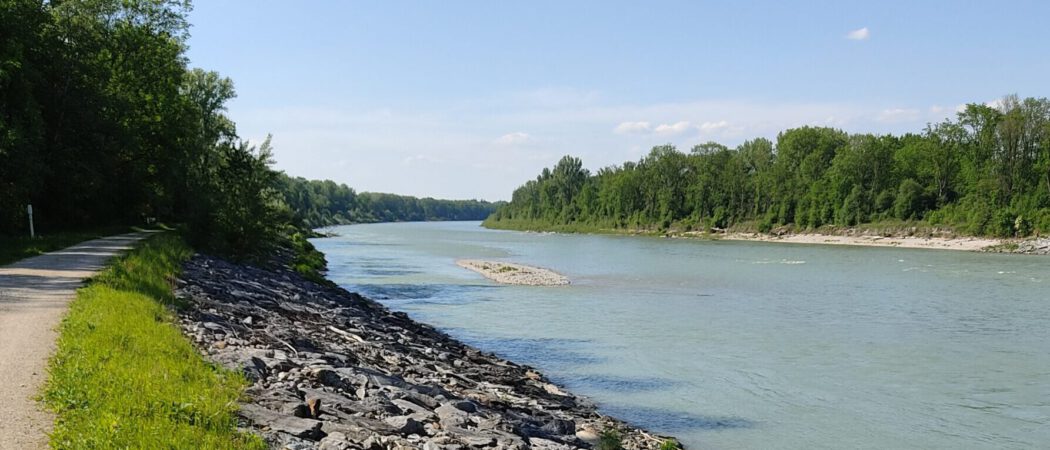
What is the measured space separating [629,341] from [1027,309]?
1899 cm

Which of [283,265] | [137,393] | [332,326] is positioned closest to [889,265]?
[283,265]

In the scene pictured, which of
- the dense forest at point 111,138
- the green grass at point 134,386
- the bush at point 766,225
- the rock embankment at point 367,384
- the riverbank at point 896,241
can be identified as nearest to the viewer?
the green grass at point 134,386

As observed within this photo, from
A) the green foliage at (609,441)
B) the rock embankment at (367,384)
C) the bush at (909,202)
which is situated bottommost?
the green foliage at (609,441)

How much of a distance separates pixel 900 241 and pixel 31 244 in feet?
299

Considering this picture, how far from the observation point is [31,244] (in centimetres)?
2467

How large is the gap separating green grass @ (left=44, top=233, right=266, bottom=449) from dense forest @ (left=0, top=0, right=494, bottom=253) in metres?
18.3

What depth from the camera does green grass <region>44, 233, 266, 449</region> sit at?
6.90 meters

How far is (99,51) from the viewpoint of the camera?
3906cm

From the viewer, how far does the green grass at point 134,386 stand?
690cm

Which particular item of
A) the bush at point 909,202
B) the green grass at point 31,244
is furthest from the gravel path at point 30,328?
the bush at point 909,202

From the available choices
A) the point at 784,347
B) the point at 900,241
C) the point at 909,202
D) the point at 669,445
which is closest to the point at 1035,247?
the point at 900,241

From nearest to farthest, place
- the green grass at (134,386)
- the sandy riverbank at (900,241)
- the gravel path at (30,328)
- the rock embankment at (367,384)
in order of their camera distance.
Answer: the green grass at (134,386) < the gravel path at (30,328) < the rock embankment at (367,384) < the sandy riverbank at (900,241)

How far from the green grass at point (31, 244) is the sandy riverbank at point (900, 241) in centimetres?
7988

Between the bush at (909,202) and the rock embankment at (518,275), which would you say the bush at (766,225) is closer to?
the bush at (909,202)
